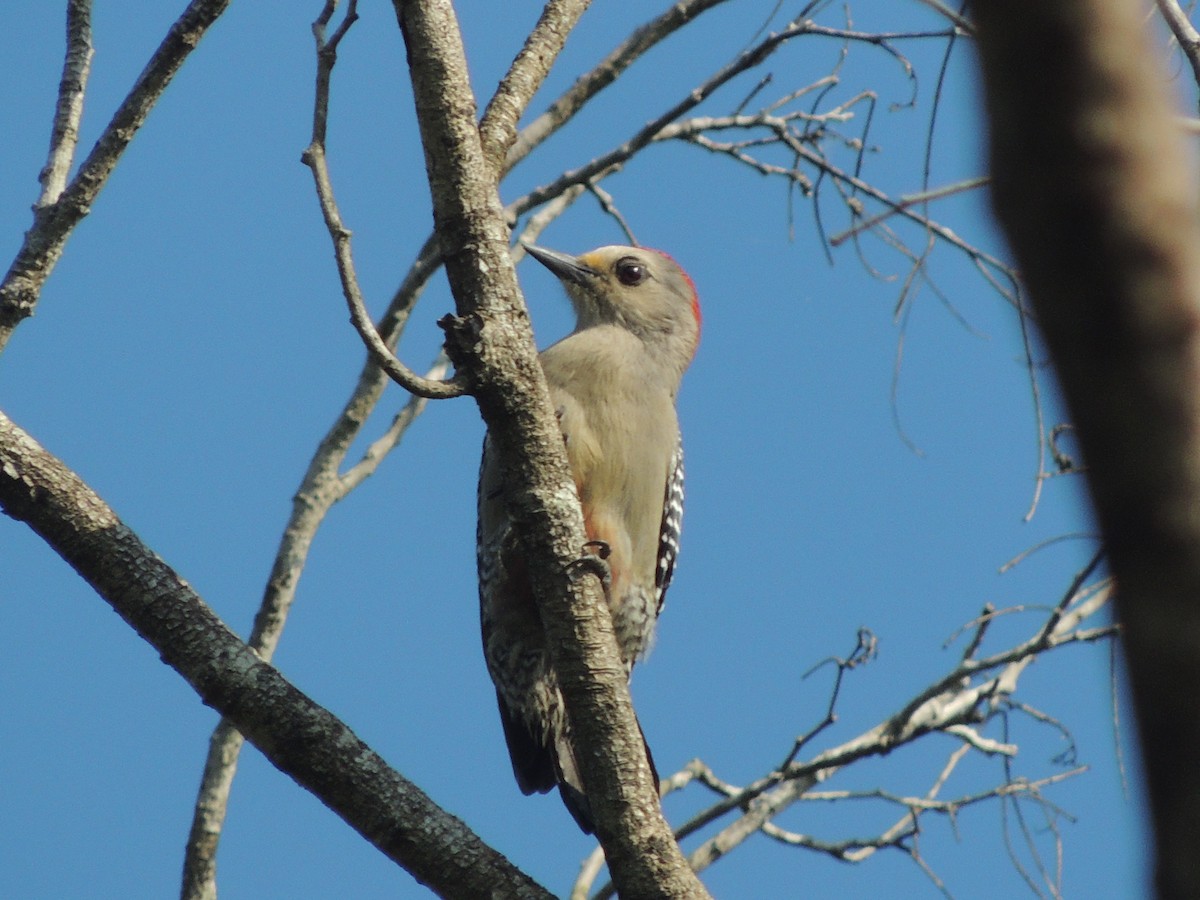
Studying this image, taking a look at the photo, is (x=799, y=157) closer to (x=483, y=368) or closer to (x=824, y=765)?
(x=824, y=765)

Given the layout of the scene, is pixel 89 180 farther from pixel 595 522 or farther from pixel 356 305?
→ pixel 595 522

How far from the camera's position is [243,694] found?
3.60 metres

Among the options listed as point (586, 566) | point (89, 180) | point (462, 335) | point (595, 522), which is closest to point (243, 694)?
point (586, 566)

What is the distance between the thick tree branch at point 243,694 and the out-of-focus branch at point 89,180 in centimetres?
63

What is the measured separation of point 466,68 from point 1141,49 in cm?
313

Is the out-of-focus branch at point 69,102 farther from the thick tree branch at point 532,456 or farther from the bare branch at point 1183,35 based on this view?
the bare branch at point 1183,35

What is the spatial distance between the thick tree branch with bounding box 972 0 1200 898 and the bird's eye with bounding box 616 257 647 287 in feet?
20.2

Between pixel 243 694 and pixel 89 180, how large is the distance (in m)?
1.71

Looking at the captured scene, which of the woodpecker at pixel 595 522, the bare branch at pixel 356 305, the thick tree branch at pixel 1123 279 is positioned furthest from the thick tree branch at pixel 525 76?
the thick tree branch at pixel 1123 279

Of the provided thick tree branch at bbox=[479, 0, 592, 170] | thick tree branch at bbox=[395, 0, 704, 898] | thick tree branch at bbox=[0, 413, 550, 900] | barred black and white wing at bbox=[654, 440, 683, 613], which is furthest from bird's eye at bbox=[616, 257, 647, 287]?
A: thick tree branch at bbox=[0, 413, 550, 900]

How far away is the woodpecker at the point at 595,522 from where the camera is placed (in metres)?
5.66

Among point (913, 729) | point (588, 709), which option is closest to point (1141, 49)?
point (588, 709)

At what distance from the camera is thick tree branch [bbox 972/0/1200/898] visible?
91 centimetres

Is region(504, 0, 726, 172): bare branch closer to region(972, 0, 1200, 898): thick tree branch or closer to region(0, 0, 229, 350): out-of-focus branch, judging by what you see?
region(0, 0, 229, 350): out-of-focus branch
